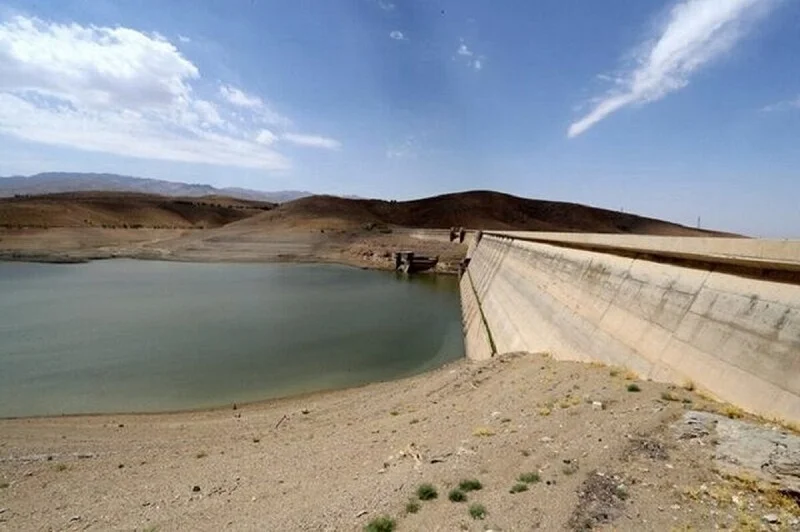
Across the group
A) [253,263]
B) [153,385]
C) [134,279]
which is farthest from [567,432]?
[253,263]

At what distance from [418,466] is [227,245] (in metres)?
66.7

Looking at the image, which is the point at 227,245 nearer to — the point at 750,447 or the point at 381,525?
the point at 381,525

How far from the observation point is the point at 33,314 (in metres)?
28.5

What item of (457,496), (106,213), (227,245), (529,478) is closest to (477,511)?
(457,496)

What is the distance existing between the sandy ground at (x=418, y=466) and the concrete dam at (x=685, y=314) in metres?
0.66

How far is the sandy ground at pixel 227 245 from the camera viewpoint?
59.4 meters

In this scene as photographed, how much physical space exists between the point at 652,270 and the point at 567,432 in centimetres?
521

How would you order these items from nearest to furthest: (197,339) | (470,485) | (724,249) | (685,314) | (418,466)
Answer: (470,485)
(418,466)
(724,249)
(685,314)
(197,339)

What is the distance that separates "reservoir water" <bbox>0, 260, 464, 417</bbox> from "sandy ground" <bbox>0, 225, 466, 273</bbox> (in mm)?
15506

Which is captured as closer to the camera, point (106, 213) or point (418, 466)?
point (418, 466)

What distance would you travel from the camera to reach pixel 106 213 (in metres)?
92.5

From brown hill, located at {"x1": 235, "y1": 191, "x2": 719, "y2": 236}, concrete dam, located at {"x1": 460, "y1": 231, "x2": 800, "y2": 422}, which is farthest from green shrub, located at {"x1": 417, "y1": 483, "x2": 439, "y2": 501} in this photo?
brown hill, located at {"x1": 235, "y1": 191, "x2": 719, "y2": 236}

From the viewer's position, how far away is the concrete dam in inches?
270

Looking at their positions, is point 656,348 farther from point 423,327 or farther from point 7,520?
point 423,327
